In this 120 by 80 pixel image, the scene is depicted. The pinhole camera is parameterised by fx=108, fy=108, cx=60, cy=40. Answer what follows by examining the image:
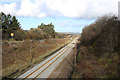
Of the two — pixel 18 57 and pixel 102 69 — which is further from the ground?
pixel 102 69

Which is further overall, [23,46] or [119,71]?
[23,46]

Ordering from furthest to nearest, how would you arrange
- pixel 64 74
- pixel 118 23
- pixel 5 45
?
1. pixel 5 45
2. pixel 118 23
3. pixel 64 74

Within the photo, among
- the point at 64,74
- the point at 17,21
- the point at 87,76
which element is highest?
the point at 17,21

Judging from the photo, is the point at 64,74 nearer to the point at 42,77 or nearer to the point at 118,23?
the point at 42,77

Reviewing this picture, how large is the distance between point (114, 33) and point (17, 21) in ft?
135

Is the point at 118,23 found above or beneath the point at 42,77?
above

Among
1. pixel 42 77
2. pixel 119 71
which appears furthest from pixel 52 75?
pixel 119 71

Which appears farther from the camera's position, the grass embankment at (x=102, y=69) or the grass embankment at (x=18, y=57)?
the grass embankment at (x=18, y=57)

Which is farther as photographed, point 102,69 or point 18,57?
point 18,57

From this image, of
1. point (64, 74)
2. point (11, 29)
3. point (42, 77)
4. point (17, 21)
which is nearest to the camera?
point (42, 77)

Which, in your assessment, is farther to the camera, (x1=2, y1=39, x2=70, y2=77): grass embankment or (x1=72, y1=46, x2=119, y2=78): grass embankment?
(x1=2, y1=39, x2=70, y2=77): grass embankment

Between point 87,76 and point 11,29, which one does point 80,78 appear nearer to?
point 87,76

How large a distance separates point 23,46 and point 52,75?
1855 centimetres

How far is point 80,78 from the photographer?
33.0 feet
